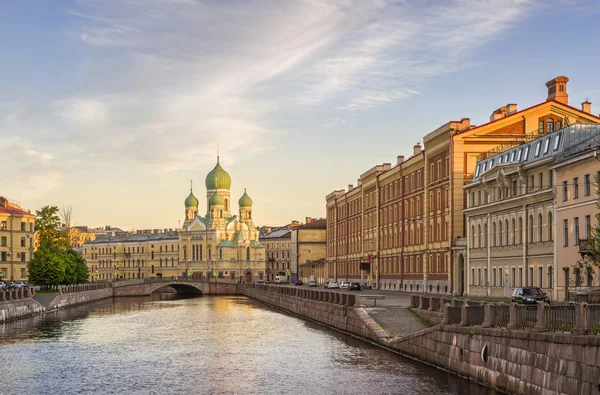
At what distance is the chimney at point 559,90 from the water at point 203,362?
108ft

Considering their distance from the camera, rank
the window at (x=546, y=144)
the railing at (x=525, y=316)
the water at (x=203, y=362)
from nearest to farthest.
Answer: the railing at (x=525, y=316), the water at (x=203, y=362), the window at (x=546, y=144)

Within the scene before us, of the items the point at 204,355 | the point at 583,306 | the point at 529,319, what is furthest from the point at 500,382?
the point at 204,355

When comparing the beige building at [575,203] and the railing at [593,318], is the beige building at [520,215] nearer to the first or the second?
the beige building at [575,203]

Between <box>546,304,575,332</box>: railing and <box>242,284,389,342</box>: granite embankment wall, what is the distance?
19519mm

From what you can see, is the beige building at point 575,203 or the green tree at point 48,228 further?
the green tree at point 48,228

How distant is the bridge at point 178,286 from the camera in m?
153

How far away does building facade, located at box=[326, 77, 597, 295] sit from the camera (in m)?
79.9

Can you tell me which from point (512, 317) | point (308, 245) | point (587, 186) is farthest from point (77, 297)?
point (512, 317)

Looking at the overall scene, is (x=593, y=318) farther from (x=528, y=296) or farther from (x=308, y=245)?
(x=308, y=245)

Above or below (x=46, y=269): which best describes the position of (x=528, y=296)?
above

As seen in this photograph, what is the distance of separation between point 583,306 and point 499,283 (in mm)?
44003

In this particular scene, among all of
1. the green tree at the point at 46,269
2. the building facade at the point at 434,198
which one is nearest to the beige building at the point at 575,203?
the building facade at the point at 434,198

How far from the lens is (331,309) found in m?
65.6

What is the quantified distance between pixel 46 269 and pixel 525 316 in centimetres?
9281
